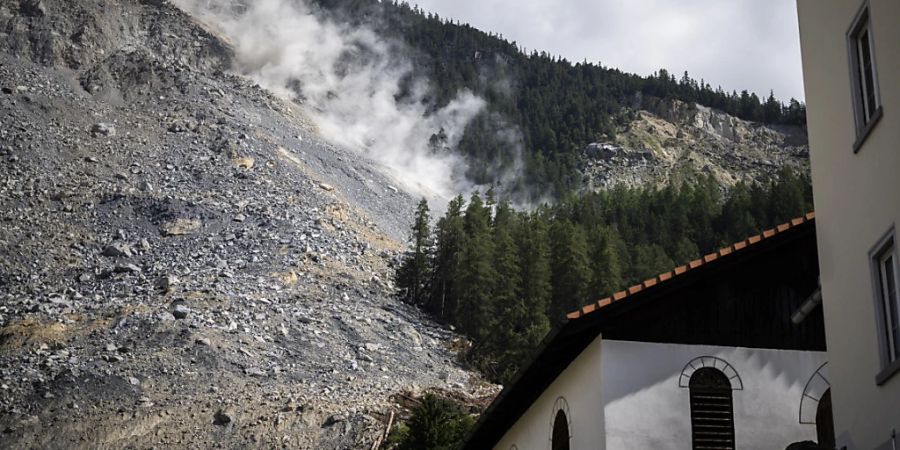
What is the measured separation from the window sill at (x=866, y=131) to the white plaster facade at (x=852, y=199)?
32 mm

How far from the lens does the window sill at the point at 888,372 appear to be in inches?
424

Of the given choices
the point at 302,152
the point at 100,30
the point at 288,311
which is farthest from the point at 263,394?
the point at 100,30

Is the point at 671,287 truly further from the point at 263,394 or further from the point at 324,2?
the point at 324,2

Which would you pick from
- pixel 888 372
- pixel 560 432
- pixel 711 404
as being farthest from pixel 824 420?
pixel 888 372

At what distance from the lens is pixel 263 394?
6638 centimetres

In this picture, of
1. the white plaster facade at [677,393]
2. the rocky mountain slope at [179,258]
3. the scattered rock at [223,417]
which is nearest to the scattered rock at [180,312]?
the rocky mountain slope at [179,258]

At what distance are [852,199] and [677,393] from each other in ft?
16.7

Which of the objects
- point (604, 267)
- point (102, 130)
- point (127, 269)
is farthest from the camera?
point (102, 130)

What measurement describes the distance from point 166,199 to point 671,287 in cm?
8869

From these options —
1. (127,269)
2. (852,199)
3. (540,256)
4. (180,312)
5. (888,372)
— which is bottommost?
(888,372)

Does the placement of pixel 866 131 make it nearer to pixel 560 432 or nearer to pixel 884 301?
pixel 884 301

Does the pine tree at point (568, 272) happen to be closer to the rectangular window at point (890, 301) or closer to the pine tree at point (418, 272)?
the pine tree at point (418, 272)

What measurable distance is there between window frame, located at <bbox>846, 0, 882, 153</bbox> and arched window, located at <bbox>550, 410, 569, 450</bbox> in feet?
24.3

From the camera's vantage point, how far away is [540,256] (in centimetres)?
9212
